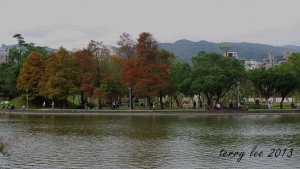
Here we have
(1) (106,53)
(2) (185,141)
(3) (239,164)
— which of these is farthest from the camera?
(1) (106,53)

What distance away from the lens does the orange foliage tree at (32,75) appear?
233 feet

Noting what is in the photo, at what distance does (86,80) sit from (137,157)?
4684 centimetres

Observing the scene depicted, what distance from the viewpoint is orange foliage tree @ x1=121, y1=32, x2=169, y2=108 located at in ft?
200

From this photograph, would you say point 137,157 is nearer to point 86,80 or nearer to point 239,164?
point 239,164

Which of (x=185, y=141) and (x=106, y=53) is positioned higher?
(x=106, y=53)

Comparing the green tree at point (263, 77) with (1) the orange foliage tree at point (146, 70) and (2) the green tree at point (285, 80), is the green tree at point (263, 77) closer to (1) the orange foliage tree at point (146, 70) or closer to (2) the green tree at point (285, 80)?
(2) the green tree at point (285, 80)

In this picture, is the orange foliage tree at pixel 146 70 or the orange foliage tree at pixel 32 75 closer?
the orange foliage tree at pixel 146 70

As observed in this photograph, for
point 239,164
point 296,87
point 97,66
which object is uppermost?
point 97,66

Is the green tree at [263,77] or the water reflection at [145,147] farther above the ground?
the green tree at [263,77]

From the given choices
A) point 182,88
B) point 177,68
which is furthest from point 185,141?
point 177,68

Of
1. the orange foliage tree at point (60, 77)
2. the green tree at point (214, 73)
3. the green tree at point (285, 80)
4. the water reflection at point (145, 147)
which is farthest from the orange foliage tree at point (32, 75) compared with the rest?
the green tree at point (285, 80)

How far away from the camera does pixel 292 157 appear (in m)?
20.0

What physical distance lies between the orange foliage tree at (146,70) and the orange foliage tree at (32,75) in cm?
1788

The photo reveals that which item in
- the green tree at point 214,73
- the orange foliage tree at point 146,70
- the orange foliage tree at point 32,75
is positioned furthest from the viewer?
the orange foliage tree at point 32,75
